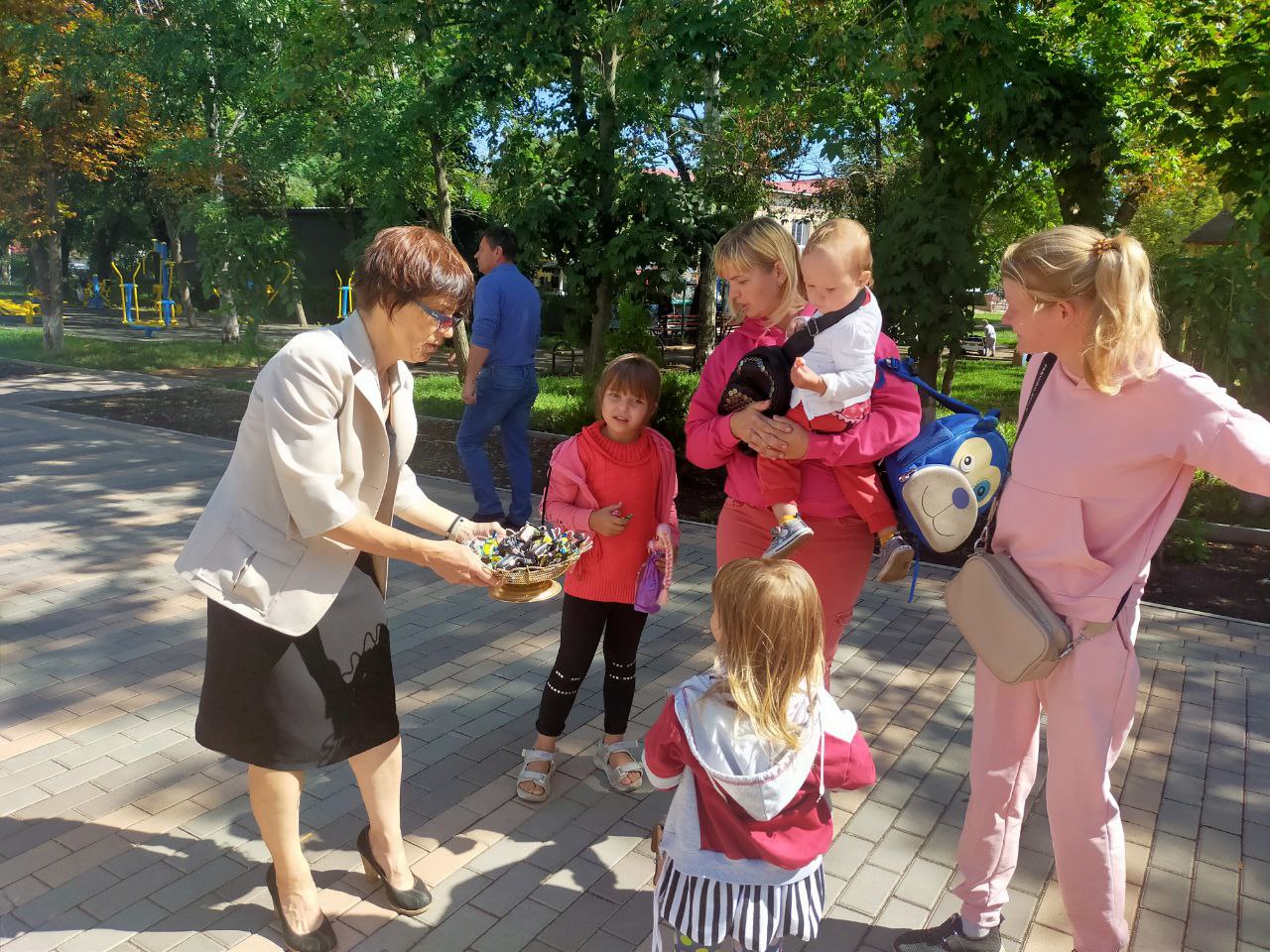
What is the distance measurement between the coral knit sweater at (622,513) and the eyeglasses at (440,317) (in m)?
0.95

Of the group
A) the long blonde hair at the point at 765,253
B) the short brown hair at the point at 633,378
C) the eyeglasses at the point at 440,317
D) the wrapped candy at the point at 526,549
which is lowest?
the wrapped candy at the point at 526,549

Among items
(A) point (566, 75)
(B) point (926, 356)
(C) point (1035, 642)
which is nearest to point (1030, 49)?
(B) point (926, 356)

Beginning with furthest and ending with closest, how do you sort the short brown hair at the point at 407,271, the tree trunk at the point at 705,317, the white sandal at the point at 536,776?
the tree trunk at the point at 705,317
the white sandal at the point at 536,776
the short brown hair at the point at 407,271

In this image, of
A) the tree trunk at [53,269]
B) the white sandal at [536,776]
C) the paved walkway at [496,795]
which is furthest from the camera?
the tree trunk at [53,269]

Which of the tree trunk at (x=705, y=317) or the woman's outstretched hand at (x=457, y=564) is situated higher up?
the tree trunk at (x=705, y=317)

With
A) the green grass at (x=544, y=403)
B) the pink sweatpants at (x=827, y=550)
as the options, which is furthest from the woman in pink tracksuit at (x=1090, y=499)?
the green grass at (x=544, y=403)

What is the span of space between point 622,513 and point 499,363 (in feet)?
11.9

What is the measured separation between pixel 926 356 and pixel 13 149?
1513 cm

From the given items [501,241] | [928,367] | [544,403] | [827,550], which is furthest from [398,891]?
[544,403]

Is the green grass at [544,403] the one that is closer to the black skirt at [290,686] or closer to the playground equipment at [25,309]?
the black skirt at [290,686]

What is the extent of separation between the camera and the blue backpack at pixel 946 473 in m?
2.71

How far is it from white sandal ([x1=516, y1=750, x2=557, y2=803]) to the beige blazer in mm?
1358

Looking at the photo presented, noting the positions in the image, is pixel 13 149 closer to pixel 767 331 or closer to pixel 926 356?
pixel 926 356

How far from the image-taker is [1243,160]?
696 centimetres
